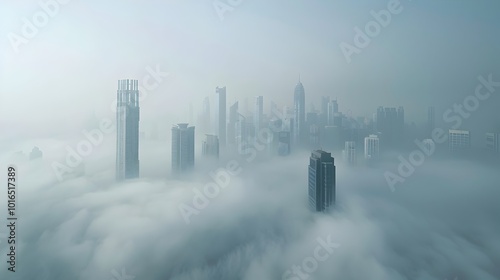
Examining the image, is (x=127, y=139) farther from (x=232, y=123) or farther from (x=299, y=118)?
(x=299, y=118)

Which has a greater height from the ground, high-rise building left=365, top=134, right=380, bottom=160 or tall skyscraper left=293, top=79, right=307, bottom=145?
tall skyscraper left=293, top=79, right=307, bottom=145

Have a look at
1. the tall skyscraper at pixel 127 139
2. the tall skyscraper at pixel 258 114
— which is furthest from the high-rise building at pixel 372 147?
the tall skyscraper at pixel 127 139

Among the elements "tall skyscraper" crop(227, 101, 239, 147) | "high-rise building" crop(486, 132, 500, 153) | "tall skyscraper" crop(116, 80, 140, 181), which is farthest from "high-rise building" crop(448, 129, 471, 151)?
"tall skyscraper" crop(116, 80, 140, 181)

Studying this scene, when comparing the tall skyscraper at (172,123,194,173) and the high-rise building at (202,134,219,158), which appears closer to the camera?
the high-rise building at (202,134,219,158)

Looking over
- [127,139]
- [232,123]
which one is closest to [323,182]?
[232,123]

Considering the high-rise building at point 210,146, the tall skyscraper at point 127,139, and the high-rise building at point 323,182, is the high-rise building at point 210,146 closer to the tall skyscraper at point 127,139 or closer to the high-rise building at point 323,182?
the tall skyscraper at point 127,139

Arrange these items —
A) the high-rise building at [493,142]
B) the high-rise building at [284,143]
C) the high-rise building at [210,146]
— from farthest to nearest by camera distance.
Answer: the high-rise building at [210,146] < the high-rise building at [284,143] < the high-rise building at [493,142]

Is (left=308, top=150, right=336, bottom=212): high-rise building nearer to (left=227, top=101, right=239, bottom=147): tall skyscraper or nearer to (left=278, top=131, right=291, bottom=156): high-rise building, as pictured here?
(left=278, top=131, right=291, bottom=156): high-rise building
